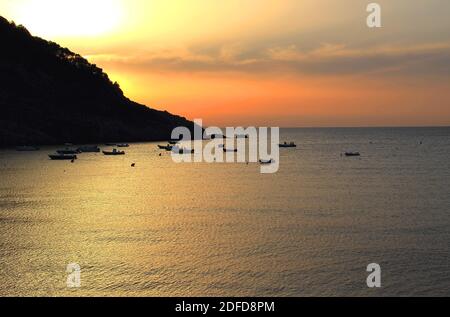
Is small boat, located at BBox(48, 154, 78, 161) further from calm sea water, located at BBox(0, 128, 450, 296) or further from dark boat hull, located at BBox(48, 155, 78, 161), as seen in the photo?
calm sea water, located at BBox(0, 128, 450, 296)

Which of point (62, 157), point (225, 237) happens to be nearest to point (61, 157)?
point (62, 157)

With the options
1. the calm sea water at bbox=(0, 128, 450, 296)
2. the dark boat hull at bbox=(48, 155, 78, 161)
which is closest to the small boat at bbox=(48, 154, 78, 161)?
the dark boat hull at bbox=(48, 155, 78, 161)

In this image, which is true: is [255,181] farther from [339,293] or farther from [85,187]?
[339,293]

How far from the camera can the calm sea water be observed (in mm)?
31656

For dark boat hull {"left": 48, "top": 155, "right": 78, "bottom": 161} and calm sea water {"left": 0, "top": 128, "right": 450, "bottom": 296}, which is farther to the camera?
dark boat hull {"left": 48, "top": 155, "right": 78, "bottom": 161}

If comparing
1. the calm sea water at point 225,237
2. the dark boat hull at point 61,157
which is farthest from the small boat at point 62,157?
the calm sea water at point 225,237

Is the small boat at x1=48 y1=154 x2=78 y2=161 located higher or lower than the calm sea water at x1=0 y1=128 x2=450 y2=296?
higher

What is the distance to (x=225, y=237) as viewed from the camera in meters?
44.4

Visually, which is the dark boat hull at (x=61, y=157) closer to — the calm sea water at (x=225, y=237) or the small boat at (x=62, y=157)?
the small boat at (x=62, y=157)

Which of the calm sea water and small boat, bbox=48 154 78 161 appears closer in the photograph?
the calm sea water

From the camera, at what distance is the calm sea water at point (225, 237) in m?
31.7

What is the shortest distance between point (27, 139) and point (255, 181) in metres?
138

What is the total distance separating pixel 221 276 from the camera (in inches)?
1302
